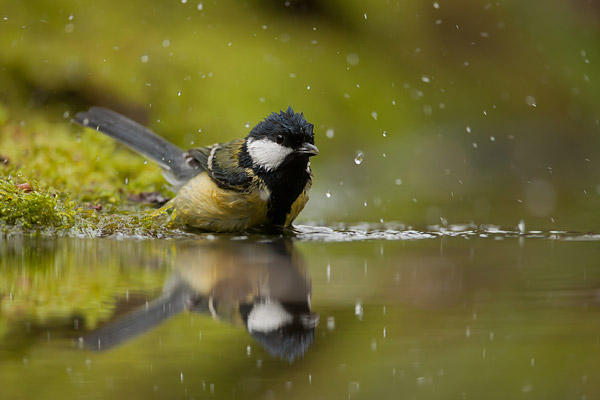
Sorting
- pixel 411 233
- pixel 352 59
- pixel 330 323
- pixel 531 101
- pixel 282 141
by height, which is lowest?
pixel 330 323

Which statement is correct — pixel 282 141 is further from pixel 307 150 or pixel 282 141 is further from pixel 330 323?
pixel 330 323

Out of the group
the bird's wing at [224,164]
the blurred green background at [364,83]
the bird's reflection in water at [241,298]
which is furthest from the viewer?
the blurred green background at [364,83]

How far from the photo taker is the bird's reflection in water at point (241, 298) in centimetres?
244

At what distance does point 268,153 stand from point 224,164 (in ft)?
1.10

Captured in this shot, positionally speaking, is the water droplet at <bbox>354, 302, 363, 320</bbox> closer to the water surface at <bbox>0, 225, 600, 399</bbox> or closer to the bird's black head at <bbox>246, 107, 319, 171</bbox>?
the water surface at <bbox>0, 225, 600, 399</bbox>

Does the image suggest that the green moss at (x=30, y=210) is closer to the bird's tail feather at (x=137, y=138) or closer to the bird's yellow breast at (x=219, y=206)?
the bird's yellow breast at (x=219, y=206)

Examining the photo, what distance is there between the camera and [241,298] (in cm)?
296

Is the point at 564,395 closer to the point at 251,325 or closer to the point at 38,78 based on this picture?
the point at 251,325

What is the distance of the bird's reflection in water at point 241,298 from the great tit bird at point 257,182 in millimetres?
544

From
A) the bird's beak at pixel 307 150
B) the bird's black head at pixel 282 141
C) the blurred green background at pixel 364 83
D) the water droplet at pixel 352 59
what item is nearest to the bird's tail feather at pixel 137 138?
the blurred green background at pixel 364 83

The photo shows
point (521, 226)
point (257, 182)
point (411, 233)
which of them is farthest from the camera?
point (521, 226)

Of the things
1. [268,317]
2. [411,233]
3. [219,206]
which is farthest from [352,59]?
[268,317]

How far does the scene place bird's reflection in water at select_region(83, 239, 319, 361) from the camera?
96.1 inches

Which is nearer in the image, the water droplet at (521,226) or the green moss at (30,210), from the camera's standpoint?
the green moss at (30,210)
